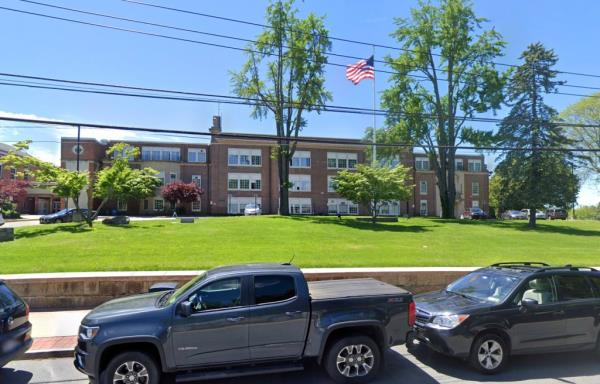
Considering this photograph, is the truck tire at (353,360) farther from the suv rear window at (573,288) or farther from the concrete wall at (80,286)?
the concrete wall at (80,286)

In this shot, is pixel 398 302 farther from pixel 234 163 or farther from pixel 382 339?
pixel 234 163

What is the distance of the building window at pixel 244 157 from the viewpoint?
60156mm

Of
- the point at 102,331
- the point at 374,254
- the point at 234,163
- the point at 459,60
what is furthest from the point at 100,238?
the point at 234,163

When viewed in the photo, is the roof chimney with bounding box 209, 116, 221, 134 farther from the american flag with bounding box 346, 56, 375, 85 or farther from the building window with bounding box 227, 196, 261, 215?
the american flag with bounding box 346, 56, 375, 85

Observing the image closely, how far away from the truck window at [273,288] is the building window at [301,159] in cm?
5559

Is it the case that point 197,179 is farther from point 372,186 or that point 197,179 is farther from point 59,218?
point 372,186

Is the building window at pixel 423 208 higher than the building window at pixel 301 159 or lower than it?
lower

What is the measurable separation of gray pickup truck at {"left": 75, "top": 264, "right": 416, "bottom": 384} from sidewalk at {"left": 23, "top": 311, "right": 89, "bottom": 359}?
2.03m

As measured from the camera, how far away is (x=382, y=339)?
21.1 ft

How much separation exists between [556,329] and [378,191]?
74.3 ft

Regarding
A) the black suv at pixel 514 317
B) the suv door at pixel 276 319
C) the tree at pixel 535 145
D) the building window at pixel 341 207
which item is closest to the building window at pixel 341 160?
the building window at pixel 341 207

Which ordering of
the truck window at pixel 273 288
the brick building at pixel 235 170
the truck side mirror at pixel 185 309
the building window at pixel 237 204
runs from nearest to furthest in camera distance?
the truck side mirror at pixel 185 309
the truck window at pixel 273 288
the brick building at pixel 235 170
the building window at pixel 237 204

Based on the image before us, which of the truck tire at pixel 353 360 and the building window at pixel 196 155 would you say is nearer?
the truck tire at pixel 353 360

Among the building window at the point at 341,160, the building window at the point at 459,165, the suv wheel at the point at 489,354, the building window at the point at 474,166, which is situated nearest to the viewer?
the suv wheel at the point at 489,354
